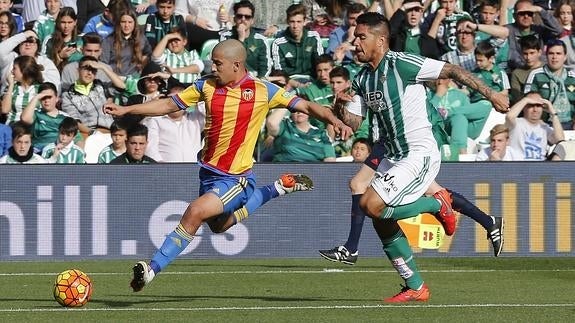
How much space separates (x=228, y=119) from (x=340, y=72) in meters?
6.27

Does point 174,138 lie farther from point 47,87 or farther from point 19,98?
point 19,98

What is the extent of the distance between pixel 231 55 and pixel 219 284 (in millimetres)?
2743

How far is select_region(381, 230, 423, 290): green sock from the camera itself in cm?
1099

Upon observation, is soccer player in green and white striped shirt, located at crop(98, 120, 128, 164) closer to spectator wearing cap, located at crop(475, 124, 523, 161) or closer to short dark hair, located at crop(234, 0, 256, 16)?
short dark hair, located at crop(234, 0, 256, 16)

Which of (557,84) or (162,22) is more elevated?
(162,22)

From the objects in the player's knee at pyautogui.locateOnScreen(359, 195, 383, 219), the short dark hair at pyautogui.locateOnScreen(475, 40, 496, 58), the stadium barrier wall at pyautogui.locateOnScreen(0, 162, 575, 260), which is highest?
the player's knee at pyautogui.locateOnScreen(359, 195, 383, 219)

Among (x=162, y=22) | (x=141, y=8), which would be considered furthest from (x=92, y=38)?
(x=141, y=8)

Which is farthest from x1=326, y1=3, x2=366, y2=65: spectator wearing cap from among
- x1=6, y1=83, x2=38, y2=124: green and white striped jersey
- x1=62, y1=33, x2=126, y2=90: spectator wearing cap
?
x1=6, y1=83, x2=38, y2=124: green and white striped jersey

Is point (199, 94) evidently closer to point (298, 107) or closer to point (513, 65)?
point (298, 107)

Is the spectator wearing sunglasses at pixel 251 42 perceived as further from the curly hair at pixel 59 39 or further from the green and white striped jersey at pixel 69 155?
the green and white striped jersey at pixel 69 155

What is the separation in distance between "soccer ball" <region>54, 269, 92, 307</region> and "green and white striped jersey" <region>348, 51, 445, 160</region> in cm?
256

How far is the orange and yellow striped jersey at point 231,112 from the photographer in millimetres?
11516

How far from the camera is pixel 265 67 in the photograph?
62.2ft

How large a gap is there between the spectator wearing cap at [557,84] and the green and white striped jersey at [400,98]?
7.99 metres
